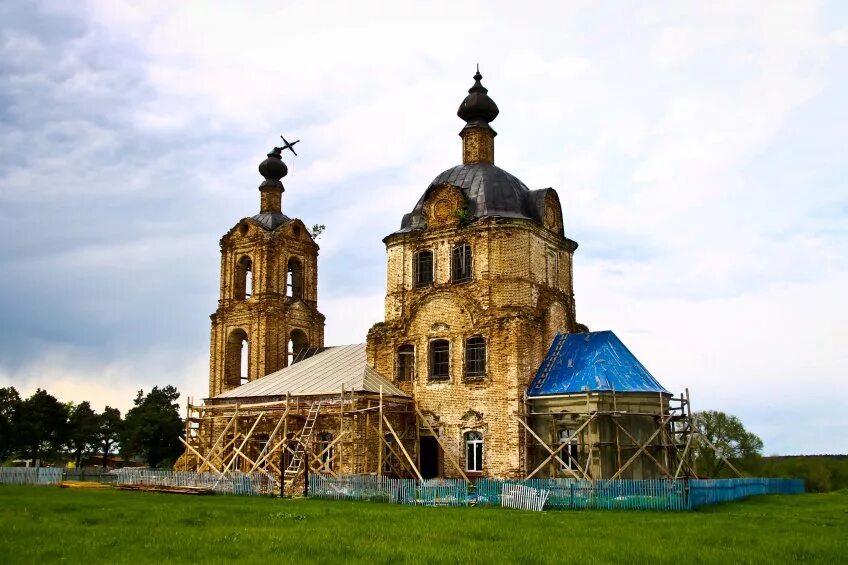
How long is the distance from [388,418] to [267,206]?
1547cm

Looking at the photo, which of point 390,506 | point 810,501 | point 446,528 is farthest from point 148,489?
point 810,501

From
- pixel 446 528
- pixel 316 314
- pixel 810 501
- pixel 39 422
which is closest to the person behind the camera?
pixel 446 528

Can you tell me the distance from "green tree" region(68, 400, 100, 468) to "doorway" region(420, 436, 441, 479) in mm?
32513

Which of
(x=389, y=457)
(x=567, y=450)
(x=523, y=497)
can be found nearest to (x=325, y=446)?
(x=389, y=457)

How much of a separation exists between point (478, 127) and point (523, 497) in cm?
1555

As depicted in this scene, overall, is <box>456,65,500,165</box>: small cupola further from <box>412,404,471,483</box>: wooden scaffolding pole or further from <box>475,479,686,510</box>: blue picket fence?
<box>475,479,686,510</box>: blue picket fence

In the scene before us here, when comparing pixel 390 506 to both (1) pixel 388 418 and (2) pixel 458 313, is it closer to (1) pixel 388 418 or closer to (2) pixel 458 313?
(1) pixel 388 418

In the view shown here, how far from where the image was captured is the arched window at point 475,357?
28750mm

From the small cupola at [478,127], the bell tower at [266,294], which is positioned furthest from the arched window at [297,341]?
the small cupola at [478,127]

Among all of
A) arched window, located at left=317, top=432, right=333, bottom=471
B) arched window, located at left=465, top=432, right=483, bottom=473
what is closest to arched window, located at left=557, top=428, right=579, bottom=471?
arched window, located at left=465, top=432, right=483, bottom=473

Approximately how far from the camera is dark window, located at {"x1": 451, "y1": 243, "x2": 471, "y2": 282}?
29938 mm

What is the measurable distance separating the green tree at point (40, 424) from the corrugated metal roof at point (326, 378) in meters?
25.2

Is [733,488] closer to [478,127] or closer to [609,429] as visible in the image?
[609,429]

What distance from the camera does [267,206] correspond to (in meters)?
40.6
